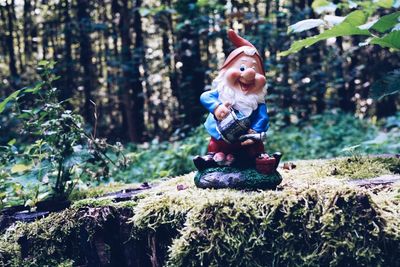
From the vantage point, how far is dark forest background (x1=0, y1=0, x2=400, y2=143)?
6.21m

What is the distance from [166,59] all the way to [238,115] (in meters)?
5.24

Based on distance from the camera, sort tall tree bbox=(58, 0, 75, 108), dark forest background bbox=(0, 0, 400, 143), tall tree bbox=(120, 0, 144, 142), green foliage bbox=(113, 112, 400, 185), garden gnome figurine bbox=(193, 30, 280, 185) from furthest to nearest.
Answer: tall tree bbox=(58, 0, 75, 108), tall tree bbox=(120, 0, 144, 142), dark forest background bbox=(0, 0, 400, 143), green foliage bbox=(113, 112, 400, 185), garden gnome figurine bbox=(193, 30, 280, 185)

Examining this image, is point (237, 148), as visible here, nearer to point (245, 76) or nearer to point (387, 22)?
point (245, 76)

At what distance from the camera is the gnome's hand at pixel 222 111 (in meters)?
2.10

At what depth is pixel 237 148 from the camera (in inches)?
83.7

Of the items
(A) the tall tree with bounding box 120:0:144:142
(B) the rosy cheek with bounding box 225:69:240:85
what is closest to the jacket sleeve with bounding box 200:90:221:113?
(B) the rosy cheek with bounding box 225:69:240:85

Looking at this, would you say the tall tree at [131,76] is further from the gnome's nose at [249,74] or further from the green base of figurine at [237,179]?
the green base of figurine at [237,179]

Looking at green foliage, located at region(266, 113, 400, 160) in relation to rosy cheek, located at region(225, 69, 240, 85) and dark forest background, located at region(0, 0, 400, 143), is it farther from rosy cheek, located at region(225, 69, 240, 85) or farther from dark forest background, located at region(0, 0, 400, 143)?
rosy cheek, located at region(225, 69, 240, 85)

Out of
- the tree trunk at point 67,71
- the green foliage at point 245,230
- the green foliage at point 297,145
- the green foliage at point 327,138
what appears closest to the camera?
the green foliage at point 245,230

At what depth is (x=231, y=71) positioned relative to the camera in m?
2.17

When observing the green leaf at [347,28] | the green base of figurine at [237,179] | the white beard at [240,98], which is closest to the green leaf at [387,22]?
the green leaf at [347,28]

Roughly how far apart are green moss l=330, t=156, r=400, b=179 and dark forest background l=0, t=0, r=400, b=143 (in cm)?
311

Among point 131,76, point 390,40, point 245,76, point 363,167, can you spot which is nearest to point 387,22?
point 390,40

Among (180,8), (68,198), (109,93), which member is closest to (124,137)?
(109,93)
